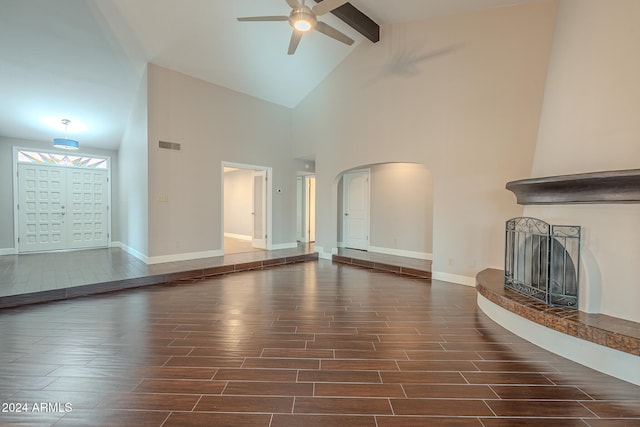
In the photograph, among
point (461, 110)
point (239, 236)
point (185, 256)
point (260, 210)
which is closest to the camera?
point (461, 110)

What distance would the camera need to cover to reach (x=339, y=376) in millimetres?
2061

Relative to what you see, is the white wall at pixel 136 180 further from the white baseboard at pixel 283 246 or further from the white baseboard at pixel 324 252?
the white baseboard at pixel 324 252

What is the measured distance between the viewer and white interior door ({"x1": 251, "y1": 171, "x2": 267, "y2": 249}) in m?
7.26

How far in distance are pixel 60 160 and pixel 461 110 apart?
28.8ft

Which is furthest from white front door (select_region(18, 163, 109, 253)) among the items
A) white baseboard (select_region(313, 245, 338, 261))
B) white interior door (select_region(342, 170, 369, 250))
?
white interior door (select_region(342, 170, 369, 250))

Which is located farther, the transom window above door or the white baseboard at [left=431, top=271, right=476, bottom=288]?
the transom window above door

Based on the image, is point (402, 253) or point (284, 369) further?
point (402, 253)

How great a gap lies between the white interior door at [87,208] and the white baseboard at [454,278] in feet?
26.5

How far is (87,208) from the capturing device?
7523 millimetres

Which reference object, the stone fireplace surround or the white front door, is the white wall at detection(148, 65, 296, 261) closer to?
the white front door

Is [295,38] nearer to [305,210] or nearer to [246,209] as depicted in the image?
[305,210]

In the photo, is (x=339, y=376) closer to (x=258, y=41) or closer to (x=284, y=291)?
(x=284, y=291)

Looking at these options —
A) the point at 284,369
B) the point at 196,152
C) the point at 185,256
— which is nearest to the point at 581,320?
the point at 284,369

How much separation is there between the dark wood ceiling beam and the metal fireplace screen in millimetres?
3998
